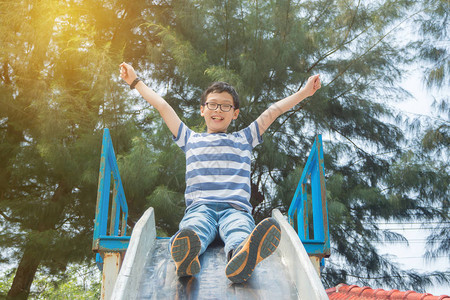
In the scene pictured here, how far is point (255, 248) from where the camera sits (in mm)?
1821

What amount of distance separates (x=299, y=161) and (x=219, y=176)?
581 cm

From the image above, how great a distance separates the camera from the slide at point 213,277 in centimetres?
175

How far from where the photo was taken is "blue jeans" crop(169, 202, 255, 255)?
210 centimetres

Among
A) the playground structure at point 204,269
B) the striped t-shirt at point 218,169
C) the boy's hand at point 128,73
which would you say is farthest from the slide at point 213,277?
the boy's hand at point 128,73

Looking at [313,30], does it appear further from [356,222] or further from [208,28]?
[356,222]

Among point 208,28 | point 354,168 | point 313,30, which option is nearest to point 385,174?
point 354,168

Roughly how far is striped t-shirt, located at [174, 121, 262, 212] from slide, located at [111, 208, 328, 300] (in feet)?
0.89

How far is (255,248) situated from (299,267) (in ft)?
0.69

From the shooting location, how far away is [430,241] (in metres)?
7.50

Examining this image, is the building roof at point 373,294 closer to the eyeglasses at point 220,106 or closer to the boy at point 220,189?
the boy at point 220,189

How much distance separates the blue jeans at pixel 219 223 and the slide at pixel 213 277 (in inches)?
4.5

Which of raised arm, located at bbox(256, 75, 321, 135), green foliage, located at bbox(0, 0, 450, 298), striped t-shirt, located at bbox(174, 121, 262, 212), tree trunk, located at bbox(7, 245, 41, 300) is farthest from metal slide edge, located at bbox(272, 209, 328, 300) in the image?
tree trunk, located at bbox(7, 245, 41, 300)

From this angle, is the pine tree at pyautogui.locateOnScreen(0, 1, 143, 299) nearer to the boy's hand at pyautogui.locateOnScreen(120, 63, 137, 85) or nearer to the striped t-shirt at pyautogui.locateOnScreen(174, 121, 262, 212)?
the boy's hand at pyautogui.locateOnScreen(120, 63, 137, 85)

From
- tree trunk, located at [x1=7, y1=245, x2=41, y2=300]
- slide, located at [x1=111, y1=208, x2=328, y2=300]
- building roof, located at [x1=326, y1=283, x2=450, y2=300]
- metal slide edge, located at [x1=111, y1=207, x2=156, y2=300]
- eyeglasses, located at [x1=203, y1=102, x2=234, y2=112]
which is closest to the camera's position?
metal slide edge, located at [x1=111, y1=207, x2=156, y2=300]
